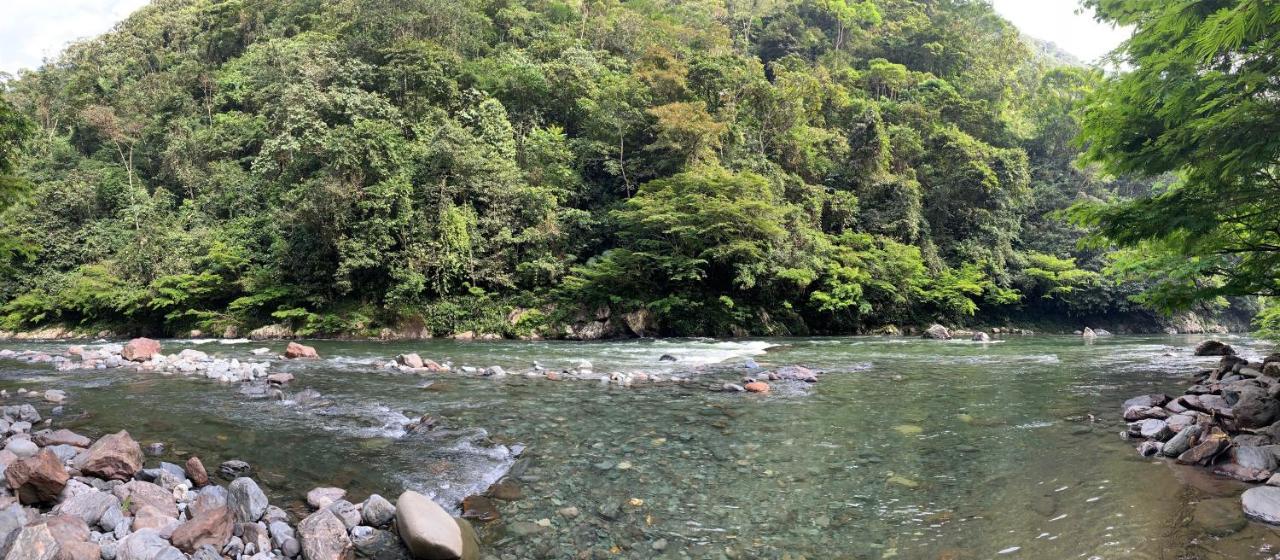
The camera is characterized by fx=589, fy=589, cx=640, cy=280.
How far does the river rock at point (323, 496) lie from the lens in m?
4.35

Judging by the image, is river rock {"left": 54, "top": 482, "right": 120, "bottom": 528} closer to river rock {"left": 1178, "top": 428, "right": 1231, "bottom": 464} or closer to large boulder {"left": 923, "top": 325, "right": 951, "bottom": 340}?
river rock {"left": 1178, "top": 428, "right": 1231, "bottom": 464}

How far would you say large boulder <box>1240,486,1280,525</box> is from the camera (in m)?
3.88

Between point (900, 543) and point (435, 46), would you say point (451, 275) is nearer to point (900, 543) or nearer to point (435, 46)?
point (435, 46)

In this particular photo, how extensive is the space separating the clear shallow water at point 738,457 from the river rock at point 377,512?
22.9 inches

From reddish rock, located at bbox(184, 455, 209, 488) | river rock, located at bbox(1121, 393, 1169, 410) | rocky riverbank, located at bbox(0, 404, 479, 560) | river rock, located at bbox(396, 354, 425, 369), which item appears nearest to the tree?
river rock, located at bbox(1121, 393, 1169, 410)

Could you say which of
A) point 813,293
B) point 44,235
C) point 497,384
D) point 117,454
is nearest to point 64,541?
point 117,454

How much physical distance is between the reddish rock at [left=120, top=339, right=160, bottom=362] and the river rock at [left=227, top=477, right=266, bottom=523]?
39.8ft

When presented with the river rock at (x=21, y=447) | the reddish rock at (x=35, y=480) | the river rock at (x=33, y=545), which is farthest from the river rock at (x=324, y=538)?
the river rock at (x=21, y=447)

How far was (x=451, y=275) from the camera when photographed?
2272cm

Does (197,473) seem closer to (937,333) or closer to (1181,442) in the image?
(1181,442)

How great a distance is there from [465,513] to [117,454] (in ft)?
9.12

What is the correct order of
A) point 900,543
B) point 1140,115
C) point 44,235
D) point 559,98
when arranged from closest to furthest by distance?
point 900,543 < point 1140,115 < point 44,235 < point 559,98

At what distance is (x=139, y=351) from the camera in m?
13.5

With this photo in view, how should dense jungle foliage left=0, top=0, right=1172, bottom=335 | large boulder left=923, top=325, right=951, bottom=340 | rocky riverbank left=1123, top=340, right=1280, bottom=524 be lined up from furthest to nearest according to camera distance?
large boulder left=923, top=325, right=951, bottom=340
dense jungle foliage left=0, top=0, right=1172, bottom=335
rocky riverbank left=1123, top=340, right=1280, bottom=524
